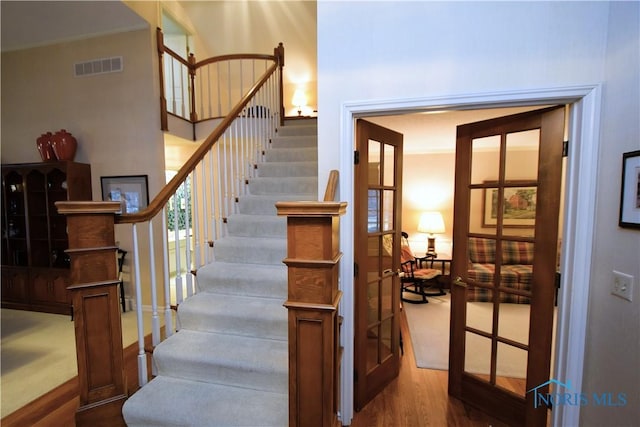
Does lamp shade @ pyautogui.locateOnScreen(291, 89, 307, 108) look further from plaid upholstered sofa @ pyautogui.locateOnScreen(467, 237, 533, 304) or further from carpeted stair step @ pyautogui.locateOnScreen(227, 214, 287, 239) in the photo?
plaid upholstered sofa @ pyautogui.locateOnScreen(467, 237, 533, 304)

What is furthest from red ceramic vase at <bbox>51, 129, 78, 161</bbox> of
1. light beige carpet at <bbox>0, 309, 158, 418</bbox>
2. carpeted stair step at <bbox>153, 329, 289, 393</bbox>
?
carpeted stair step at <bbox>153, 329, 289, 393</bbox>

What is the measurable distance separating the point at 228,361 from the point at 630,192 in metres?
2.20

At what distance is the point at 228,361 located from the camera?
5.47ft

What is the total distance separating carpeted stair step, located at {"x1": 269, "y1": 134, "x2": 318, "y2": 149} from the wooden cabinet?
2427mm

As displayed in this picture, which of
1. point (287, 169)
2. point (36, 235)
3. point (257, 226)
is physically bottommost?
point (36, 235)

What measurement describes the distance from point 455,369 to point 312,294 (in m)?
1.66

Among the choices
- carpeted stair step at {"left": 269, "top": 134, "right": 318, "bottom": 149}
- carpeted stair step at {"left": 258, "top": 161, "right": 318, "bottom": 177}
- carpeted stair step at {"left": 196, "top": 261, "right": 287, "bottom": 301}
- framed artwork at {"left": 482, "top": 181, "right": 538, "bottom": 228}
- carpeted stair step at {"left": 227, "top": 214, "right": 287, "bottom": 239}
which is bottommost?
carpeted stair step at {"left": 196, "top": 261, "right": 287, "bottom": 301}

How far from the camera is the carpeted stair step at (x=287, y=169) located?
311 cm

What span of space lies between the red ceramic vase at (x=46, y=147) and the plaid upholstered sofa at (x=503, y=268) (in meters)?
4.74

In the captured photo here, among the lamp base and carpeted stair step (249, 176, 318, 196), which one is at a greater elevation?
carpeted stair step (249, 176, 318, 196)

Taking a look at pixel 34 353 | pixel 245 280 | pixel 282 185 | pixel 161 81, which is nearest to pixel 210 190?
pixel 282 185

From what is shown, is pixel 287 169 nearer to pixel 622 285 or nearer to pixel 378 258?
pixel 378 258

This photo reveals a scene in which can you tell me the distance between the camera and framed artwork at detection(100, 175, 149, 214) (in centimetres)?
346

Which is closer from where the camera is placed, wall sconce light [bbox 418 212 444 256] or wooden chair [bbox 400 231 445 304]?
wooden chair [bbox 400 231 445 304]
